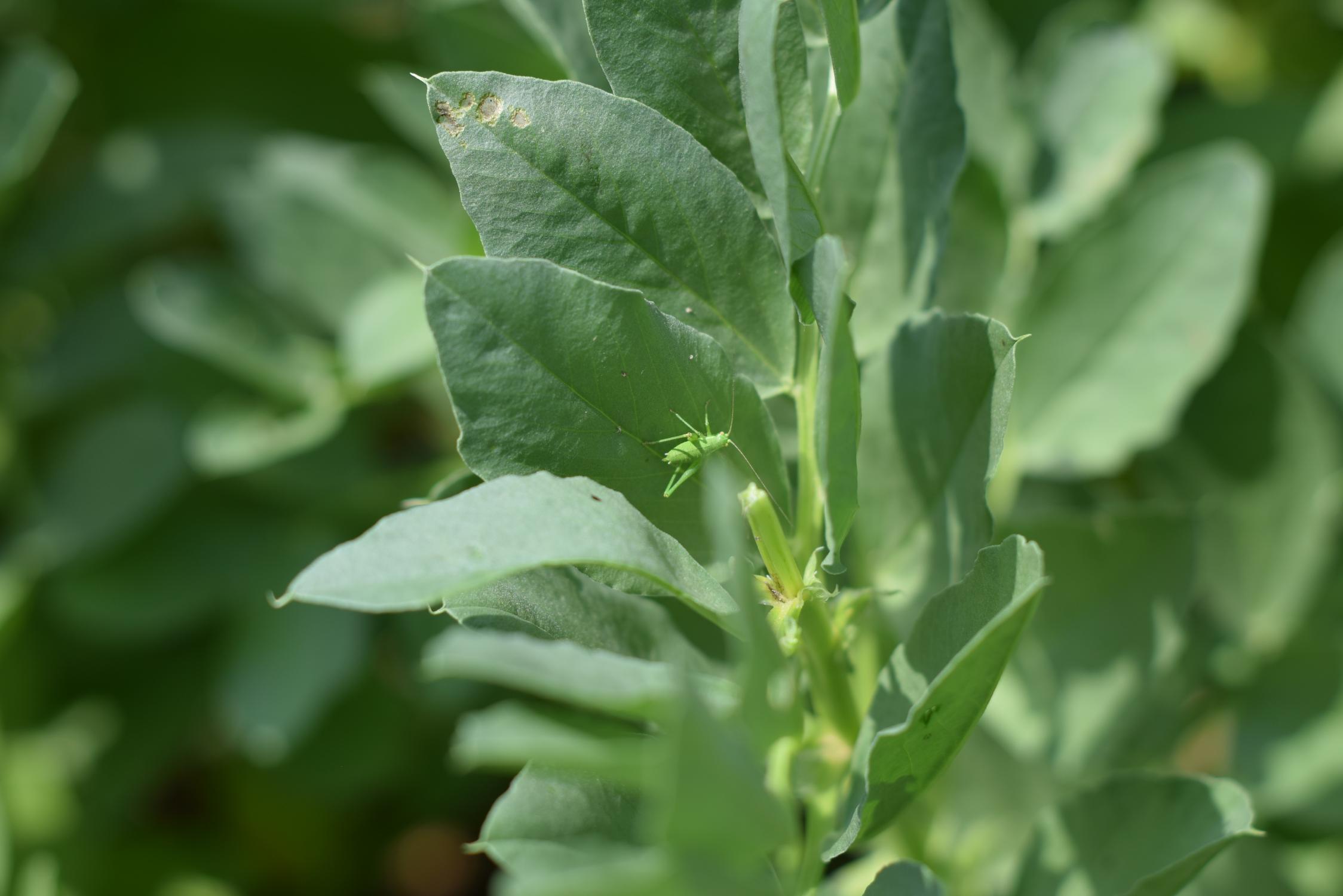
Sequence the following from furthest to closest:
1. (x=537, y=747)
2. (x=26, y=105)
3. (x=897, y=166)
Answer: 1. (x=26, y=105)
2. (x=897, y=166)
3. (x=537, y=747)

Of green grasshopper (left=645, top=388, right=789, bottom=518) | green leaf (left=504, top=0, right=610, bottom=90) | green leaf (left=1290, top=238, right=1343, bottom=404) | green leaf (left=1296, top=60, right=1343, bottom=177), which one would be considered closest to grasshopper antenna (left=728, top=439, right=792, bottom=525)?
green grasshopper (left=645, top=388, right=789, bottom=518)

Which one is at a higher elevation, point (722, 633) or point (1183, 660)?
point (722, 633)

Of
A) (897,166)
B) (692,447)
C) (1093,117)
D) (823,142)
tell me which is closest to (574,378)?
(692,447)

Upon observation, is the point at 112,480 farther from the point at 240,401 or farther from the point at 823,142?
the point at 823,142

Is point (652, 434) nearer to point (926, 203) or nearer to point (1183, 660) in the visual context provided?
point (926, 203)

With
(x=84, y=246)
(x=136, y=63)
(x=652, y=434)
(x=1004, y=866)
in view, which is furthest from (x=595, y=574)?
(x=136, y=63)

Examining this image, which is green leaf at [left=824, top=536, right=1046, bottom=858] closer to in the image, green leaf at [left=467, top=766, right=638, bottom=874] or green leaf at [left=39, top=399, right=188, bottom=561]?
green leaf at [left=467, top=766, right=638, bottom=874]
